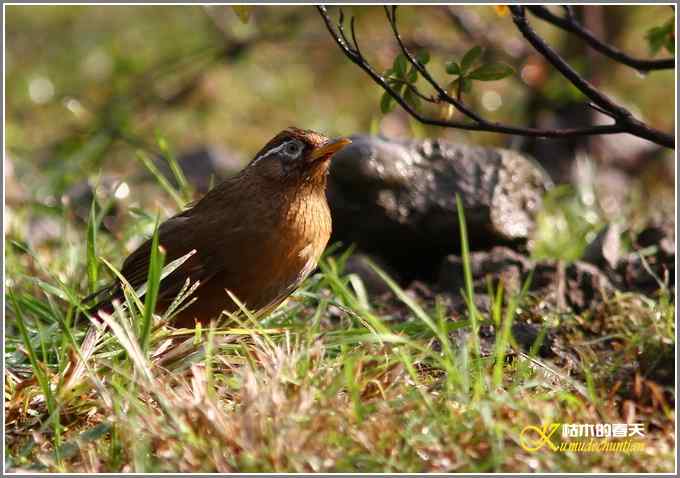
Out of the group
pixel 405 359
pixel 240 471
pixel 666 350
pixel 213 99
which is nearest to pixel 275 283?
pixel 405 359

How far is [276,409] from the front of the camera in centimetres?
300

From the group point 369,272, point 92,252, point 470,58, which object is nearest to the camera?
point 470,58

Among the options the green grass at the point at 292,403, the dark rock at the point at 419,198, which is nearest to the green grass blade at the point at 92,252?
the green grass at the point at 292,403

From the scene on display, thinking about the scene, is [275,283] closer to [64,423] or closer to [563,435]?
[64,423]

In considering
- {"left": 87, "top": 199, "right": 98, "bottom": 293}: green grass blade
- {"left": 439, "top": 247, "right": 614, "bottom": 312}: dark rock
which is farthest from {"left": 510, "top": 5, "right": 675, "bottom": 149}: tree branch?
{"left": 87, "top": 199, "right": 98, "bottom": 293}: green grass blade

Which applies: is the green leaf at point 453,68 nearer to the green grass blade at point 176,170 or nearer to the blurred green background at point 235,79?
the green grass blade at point 176,170

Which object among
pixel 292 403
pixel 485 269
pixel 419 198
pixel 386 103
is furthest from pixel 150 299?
pixel 419 198

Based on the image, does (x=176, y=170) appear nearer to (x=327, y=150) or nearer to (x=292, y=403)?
(x=327, y=150)

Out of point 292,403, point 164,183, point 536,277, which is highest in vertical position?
point 164,183

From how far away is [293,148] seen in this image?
4.50m

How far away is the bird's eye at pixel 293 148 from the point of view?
4488 millimetres

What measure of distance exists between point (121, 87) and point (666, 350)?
6.09m

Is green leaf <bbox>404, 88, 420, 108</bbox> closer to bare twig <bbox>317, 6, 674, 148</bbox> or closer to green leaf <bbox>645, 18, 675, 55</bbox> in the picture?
bare twig <bbox>317, 6, 674, 148</bbox>

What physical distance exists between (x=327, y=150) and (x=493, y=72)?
0.90m
